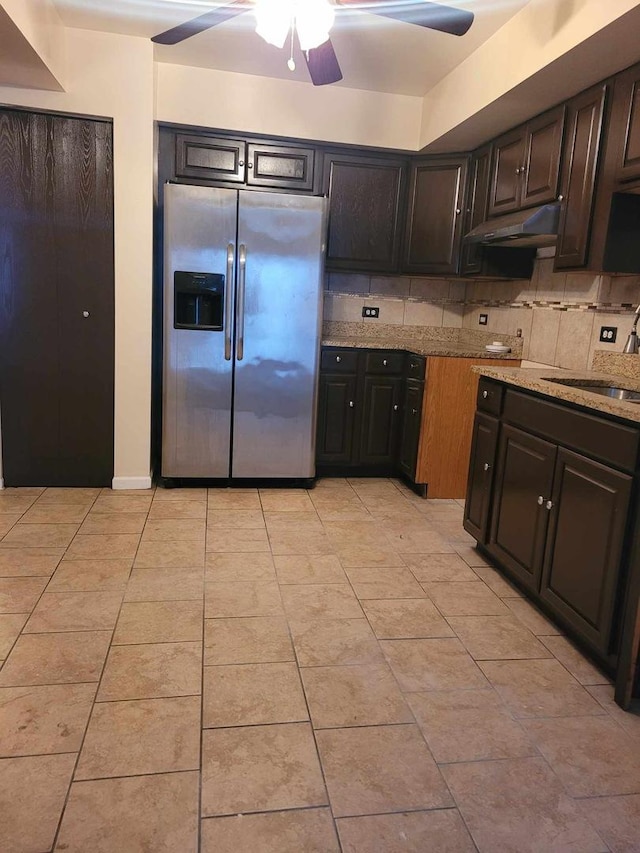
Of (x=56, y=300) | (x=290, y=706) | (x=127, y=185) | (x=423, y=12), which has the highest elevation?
(x=423, y=12)

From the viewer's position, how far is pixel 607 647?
1.96 meters

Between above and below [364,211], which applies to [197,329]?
below

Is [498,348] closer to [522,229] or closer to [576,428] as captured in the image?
[522,229]

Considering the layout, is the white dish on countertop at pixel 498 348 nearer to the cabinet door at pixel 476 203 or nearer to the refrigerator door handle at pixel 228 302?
the cabinet door at pixel 476 203

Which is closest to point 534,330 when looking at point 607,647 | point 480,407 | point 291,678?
point 480,407

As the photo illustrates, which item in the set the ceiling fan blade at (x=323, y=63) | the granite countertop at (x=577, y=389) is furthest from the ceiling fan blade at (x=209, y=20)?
the granite countertop at (x=577, y=389)

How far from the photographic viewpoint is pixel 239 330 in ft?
11.8

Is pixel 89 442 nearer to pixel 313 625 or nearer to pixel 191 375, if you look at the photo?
pixel 191 375

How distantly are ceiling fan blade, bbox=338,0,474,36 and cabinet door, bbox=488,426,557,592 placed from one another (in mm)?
1493

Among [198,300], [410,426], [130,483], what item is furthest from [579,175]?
[130,483]

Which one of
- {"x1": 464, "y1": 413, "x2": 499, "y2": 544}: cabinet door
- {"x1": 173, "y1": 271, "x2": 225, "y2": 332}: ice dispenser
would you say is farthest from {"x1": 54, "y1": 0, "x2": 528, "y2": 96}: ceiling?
{"x1": 464, "y1": 413, "x2": 499, "y2": 544}: cabinet door

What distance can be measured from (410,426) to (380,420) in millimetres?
232

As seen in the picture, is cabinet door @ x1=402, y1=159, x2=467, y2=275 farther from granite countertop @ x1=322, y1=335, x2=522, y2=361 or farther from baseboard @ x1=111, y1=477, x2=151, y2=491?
baseboard @ x1=111, y1=477, x2=151, y2=491

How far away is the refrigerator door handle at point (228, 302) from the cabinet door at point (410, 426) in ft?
3.79
